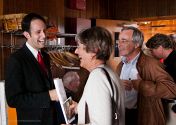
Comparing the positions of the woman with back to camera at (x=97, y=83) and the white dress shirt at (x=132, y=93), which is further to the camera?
the white dress shirt at (x=132, y=93)

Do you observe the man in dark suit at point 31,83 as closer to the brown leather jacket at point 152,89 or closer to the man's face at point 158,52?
the brown leather jacket at point 152,89

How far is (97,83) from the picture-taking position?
5.08ft

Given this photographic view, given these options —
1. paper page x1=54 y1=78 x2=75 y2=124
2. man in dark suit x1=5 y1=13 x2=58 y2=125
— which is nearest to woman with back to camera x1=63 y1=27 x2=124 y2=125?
paper page x1=54 y1=78 x2=75 y2=124

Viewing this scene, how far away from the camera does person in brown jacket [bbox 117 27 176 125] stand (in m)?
2.33

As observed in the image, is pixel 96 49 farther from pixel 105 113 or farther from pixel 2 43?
pixel 2 43

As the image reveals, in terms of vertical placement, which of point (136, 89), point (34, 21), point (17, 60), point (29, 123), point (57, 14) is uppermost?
point (57, 14)

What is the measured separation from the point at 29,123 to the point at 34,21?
75 centimetres

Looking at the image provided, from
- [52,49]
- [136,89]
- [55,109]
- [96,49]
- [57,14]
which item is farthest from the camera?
[57,14]

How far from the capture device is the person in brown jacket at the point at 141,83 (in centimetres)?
233

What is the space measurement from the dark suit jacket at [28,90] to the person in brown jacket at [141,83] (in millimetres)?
662

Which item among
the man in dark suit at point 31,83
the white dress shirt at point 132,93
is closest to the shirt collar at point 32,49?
the man in dark suit at point 31,83

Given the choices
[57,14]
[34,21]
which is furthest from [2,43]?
[34,21]

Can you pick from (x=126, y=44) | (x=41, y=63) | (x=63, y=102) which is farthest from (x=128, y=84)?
(x=63, y=102)

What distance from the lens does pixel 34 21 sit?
223cm
